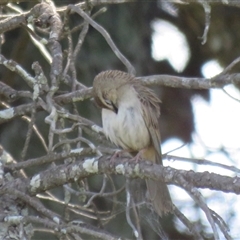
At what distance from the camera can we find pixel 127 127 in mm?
4973

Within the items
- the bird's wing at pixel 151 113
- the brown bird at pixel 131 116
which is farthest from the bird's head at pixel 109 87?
the bird's wing at pixel 151 113

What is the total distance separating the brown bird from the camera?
4906mm

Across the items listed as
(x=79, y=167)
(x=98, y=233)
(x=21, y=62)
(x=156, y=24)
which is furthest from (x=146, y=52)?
(x=98, y=233)

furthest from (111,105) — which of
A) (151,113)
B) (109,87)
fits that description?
(151,113)

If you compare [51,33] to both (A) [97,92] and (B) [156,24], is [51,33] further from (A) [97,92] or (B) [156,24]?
(B) [156,24]

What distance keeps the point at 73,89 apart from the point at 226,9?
135 inches

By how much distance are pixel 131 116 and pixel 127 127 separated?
85 mm

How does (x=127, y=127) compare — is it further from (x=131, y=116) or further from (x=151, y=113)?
(x=151, y=113)

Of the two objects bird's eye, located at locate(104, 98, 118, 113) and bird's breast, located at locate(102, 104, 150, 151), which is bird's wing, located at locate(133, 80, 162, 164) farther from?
bird's eye, located at locate(104, 98, 118, 113)

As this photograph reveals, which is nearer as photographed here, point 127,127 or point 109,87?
point 127,127

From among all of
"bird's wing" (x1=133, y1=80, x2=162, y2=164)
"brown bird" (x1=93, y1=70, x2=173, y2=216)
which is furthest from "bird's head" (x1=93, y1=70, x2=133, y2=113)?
"bird's wing" (x1=133, y1=80, x2=162, y2=164)

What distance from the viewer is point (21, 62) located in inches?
268

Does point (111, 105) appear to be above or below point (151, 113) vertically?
below

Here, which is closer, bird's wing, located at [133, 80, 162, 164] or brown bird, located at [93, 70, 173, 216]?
brown bird, located at [93, 70, 173, 216]
